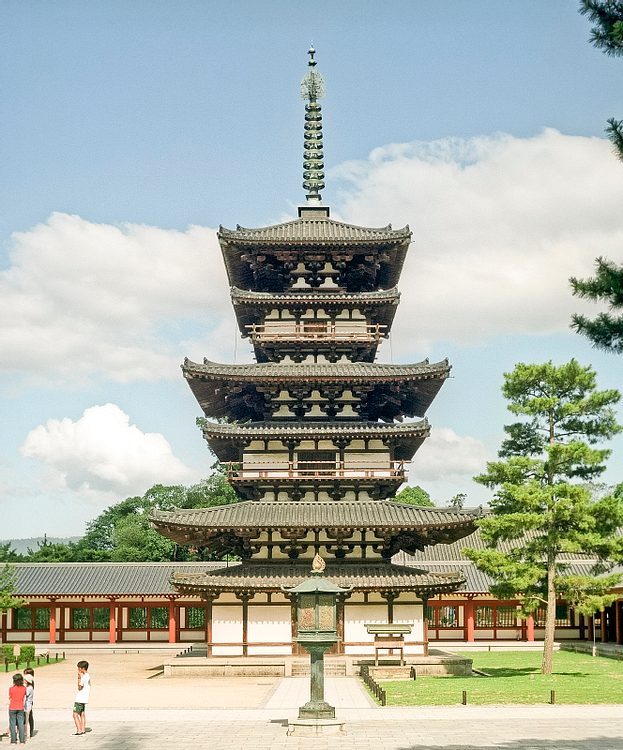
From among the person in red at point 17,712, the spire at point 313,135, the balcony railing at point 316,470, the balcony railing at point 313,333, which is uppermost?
the spire at point 313,135

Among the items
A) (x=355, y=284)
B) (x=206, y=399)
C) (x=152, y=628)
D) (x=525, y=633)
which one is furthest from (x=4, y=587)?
(x=525, y=633)

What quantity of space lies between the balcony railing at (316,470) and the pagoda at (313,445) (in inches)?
2.5

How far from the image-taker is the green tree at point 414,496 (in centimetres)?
9111

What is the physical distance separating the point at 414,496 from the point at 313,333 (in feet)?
187

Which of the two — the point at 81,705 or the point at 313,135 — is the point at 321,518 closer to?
the point at 81,705

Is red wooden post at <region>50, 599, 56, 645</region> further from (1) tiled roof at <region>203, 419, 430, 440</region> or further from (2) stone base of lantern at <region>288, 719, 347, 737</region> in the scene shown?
(2) stone base of lantern at <region>288, 719, 347, 737</region>

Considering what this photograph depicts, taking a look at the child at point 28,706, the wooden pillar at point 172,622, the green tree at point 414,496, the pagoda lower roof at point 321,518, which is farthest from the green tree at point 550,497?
the green tree at point 414,496

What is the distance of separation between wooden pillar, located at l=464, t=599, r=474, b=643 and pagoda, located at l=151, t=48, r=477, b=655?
59.4 ft

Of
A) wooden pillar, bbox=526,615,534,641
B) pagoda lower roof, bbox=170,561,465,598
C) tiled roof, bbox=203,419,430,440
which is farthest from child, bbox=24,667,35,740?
wooden pillar, bbox=526,615,534,641

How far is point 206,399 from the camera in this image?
39781 millimetres

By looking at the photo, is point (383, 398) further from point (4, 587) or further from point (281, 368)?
point (4, 587)

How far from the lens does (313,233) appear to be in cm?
3959

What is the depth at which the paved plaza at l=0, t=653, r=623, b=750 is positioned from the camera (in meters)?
19.8

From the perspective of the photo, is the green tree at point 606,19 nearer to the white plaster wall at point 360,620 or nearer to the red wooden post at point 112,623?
the white plaster wall at point 360,620
